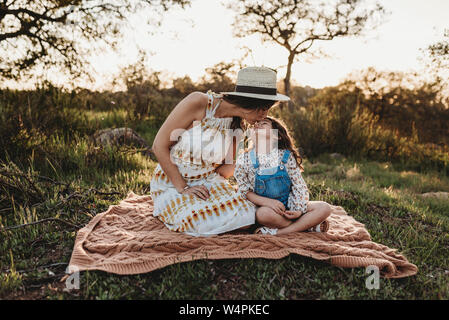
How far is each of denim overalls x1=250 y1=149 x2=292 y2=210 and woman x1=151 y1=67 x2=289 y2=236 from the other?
0.66 feet

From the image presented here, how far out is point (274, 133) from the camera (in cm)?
279

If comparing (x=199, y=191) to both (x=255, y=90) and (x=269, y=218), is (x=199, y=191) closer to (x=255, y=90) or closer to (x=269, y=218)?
(x=269, y=218)

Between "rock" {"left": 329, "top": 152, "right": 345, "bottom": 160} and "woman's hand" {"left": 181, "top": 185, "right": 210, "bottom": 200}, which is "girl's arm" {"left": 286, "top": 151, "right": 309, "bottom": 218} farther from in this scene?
"rock" {"left": 329, "top": 152, "right": 345, "bottom": 160}

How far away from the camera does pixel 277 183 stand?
2773 mm

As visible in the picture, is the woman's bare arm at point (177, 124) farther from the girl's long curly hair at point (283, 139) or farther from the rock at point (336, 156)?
the rock at point (336, 156)

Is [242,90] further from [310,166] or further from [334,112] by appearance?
[334,112]

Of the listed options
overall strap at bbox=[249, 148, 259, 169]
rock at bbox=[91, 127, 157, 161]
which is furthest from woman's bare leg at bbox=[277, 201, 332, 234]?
rock at bbox=[91, 127, 157, 161]

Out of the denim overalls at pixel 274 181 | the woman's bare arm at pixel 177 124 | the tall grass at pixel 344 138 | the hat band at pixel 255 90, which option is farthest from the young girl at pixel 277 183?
the tall grass at pixel 344 138

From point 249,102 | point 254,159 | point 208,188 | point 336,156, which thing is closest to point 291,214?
point 254,159

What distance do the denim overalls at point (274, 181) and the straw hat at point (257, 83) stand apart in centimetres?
55

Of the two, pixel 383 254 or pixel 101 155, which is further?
pixel 101 155

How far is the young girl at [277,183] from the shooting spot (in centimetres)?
269

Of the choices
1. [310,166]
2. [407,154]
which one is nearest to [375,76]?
[407,154]
